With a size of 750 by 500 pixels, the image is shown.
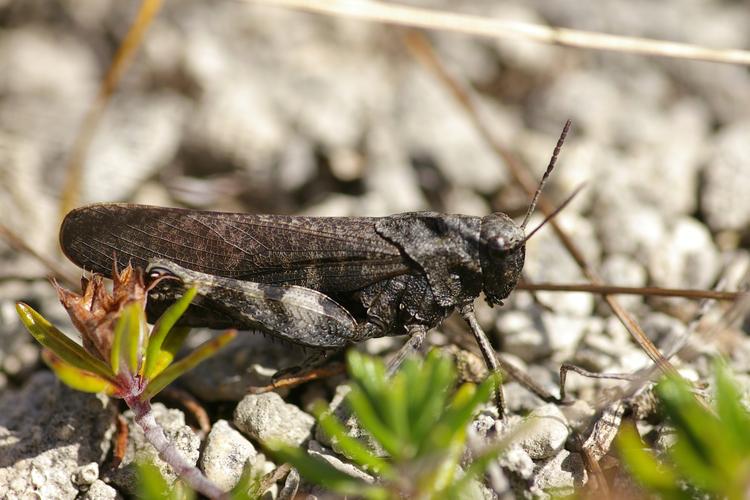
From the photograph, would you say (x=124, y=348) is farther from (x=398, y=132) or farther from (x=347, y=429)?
(x=398, y=132)

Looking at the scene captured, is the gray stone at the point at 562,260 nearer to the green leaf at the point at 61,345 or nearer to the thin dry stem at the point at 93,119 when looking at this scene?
the green leaf at the point at 61,345

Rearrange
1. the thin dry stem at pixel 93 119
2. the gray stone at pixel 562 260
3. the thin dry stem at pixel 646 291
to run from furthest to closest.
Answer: the thin dry stem at pixel 93 119, the gray stone at pixel 562 260, the thin dry stem at pixel 646 291

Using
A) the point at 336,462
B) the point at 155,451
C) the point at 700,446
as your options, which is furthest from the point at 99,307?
the point at 700,446

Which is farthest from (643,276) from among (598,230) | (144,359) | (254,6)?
(254,6)

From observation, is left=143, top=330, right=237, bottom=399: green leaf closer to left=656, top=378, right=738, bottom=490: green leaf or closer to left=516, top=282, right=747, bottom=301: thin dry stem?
left=656, top=378, right=738, bottom=490: green leaf

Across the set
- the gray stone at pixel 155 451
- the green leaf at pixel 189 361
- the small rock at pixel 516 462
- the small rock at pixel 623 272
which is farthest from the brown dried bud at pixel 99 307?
the small rock at pixel 623 272

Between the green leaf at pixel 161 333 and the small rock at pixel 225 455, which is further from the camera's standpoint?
the small rock at pixel 225 455

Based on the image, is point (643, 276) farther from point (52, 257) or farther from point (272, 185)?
point (52, 257)

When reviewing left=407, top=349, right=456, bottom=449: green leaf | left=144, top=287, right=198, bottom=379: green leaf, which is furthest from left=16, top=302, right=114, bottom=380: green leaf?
left=407, top=349, right=456, bottom=449: green leaf
